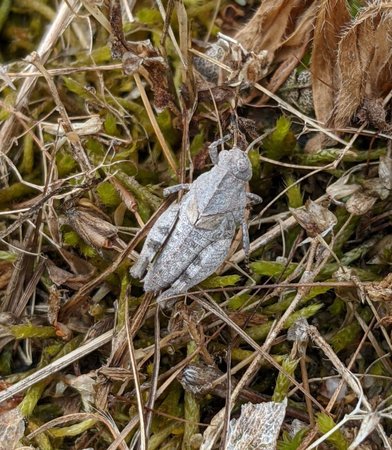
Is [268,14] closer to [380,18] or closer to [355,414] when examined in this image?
[380,18]

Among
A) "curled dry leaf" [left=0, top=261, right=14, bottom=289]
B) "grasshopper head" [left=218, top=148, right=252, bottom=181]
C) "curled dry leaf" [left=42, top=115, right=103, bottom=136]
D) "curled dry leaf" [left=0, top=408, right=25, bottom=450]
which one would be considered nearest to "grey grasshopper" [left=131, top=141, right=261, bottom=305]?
"grasshopper head" [left=218, top=148, right=252, bottom=181]

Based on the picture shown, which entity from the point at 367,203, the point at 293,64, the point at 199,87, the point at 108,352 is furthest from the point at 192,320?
the point at 293,64

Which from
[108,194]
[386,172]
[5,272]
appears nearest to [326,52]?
[386,172]

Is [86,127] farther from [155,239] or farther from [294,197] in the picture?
[294,197]

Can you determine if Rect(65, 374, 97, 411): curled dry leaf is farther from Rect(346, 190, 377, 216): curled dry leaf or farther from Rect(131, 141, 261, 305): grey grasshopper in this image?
Rect(346, 190, 377, 216): curled dry leaf

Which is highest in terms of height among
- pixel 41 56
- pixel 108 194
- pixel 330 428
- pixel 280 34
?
pixel 41 56

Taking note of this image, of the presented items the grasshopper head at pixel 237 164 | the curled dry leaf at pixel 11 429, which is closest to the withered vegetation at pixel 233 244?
Answer: the curled dry leaf at pixel 11 429
